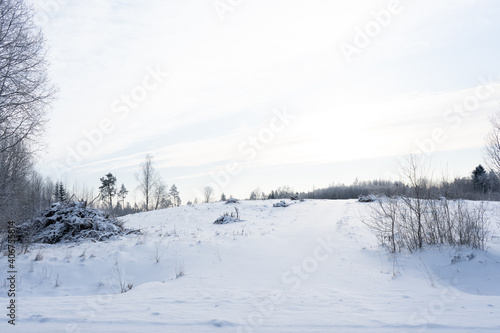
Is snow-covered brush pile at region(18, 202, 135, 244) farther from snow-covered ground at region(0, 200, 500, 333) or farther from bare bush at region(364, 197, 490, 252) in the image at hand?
bare bush at region(364, 197, 490, 252)

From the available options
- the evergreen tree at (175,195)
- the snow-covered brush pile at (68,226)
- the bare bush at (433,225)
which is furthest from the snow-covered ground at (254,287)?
the evergreen tree at (175,195)

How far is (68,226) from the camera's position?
11.5 m

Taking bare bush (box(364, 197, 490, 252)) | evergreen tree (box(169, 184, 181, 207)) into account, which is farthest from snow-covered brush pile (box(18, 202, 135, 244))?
evergreen tree (box(169, 184, 181, 207))

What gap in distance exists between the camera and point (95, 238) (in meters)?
11.1

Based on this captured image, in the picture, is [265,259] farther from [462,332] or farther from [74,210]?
[74,210]

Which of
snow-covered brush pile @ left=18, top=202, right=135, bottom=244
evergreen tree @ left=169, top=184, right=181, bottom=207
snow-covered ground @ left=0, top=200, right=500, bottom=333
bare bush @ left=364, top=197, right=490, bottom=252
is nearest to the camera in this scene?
snow-covered ground @ left=0, top=200, right=500, bottom=333

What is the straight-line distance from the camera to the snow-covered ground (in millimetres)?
3762

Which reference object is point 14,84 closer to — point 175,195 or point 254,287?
point 254,287

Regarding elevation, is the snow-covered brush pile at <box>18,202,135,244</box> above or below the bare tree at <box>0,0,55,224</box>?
below

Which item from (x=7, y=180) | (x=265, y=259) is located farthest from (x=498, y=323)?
(x=7, y=180)

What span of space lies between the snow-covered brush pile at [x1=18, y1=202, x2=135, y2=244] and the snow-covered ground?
3.70ft

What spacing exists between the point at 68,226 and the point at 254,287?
9.08 meters

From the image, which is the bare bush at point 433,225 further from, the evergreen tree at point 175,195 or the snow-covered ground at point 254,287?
the evergreen tree at point 175,195

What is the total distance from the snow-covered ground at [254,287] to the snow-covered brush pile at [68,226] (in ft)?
3.70
